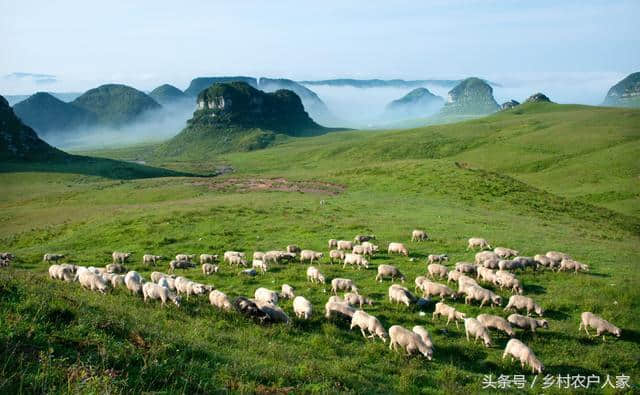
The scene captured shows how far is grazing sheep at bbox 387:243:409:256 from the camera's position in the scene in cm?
2600

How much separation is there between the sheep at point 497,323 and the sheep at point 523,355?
1.57 m

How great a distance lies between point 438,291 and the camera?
18.4 metres

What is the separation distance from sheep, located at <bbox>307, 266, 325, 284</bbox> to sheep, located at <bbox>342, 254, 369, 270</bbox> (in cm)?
280

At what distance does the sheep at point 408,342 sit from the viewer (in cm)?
1290

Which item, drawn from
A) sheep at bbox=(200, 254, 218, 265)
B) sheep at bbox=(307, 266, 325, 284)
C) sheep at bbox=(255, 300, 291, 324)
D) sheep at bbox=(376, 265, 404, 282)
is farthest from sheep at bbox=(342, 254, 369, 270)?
sheep at bbox=(255, 300, 291, 324)

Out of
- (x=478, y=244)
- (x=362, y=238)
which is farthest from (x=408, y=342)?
(x=362, y=238)

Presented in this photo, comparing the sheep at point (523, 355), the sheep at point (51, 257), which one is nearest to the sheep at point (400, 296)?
the sheep at point (523, 355)

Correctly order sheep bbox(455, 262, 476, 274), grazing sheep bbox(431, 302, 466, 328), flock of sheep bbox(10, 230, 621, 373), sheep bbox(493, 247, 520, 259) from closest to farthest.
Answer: flock of sheep bbox(10, 230, 621, 373) → grazing sheep bbox(431, 302, 466, 328) → sheep bbox(455, 262, 476, 274) → sheep bbox(493, 247, 520, 259)

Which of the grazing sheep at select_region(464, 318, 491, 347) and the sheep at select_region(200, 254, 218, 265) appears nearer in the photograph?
the grazing sheep at select_region(464, 318, 491, 347)

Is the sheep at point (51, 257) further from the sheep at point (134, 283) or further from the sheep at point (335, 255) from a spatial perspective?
the sheep at point (335, 255)

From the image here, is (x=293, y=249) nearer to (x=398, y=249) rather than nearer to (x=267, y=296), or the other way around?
(x=398, y=249)

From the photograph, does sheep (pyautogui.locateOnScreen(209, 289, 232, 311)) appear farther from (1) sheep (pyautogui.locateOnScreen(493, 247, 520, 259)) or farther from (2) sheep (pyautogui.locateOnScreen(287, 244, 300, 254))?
(1) sheep (pyautogui.locateOnScreen(493, 247, 520, 259))

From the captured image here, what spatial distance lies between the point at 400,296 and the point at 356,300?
6.33 ft

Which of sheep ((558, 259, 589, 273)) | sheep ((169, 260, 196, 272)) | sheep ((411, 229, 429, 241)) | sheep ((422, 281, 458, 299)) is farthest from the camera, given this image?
sheep ((411, 229, 429, 241))
